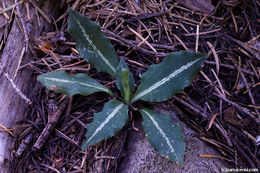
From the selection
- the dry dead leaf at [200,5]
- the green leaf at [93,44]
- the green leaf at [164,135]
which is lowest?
the green leaf at [164,135]

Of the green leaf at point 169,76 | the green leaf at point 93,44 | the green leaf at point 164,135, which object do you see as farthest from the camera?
the green leaf at point 93,44

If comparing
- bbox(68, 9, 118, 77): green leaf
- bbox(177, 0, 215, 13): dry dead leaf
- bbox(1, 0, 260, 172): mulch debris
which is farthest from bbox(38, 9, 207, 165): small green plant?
bbox(177, 0, 215, 13): dry dead leaf

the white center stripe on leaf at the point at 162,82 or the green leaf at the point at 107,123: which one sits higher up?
the white center stripe on leaf at the point at 162,82

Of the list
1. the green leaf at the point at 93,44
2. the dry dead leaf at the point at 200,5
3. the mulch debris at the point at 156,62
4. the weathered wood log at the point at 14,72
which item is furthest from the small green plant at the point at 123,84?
the dry dead leaf at the point at 200,5

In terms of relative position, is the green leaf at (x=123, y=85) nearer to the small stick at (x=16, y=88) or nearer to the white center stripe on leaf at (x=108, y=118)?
the white center stripe on leaf at (x=108, y=118)

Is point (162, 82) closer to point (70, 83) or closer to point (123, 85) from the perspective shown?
point (123, 85)

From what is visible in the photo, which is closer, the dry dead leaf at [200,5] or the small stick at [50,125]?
the small stick at [50,125]

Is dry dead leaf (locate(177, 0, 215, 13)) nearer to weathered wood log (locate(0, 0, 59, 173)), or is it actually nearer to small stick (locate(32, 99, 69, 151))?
weathered wood log (locate(0, 0, 59, 173))
